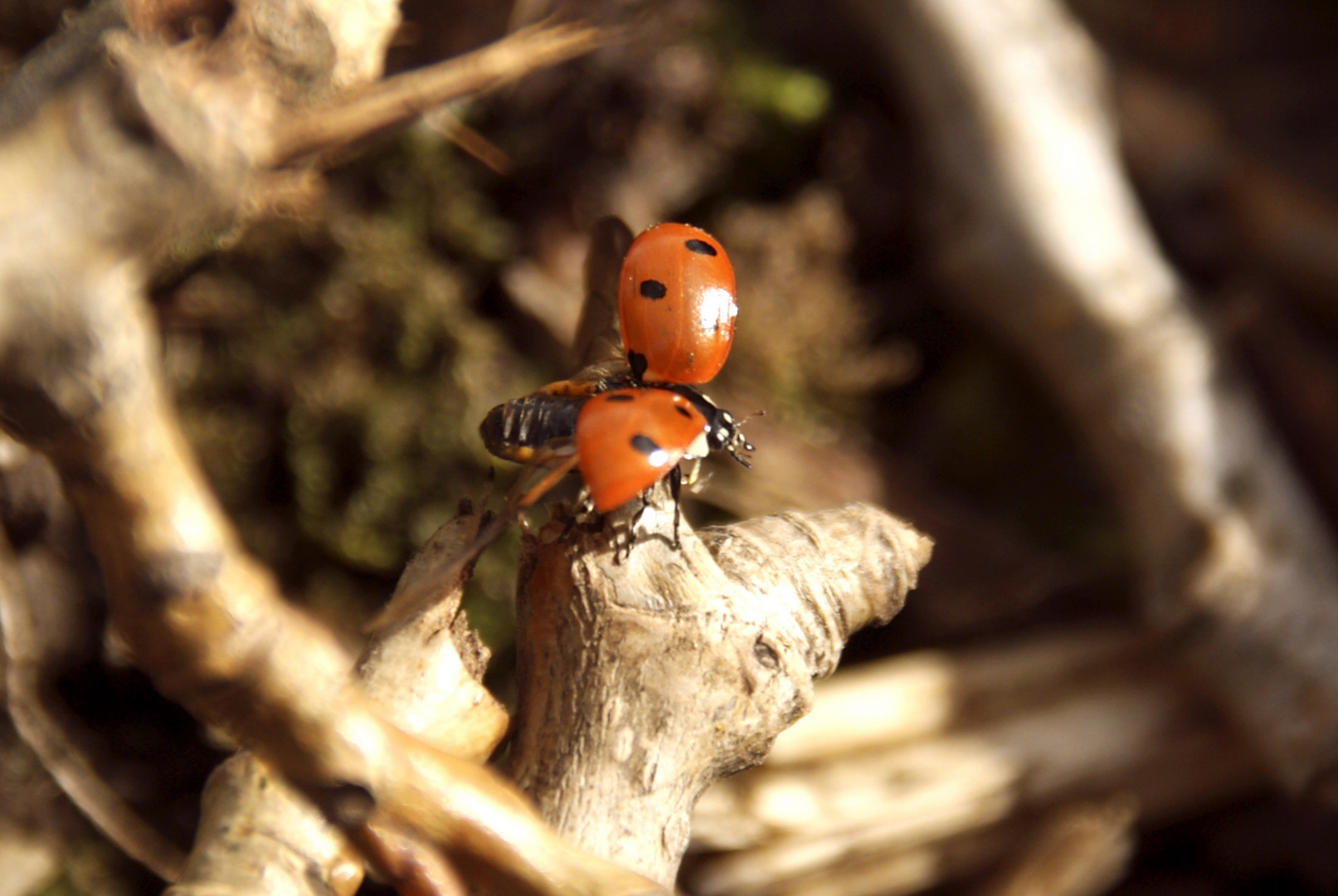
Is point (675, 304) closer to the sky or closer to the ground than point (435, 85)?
closer to the ground

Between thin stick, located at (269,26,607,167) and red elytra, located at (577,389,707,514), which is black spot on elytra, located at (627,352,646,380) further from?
thin stick, located at (269,26,607,167)

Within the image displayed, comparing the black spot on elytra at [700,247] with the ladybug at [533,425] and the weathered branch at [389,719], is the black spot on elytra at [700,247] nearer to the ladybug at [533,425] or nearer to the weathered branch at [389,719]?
the ladybug at [533,425]

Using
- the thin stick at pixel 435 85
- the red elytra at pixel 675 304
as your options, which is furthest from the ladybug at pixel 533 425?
the thin stick at pixel 435 85

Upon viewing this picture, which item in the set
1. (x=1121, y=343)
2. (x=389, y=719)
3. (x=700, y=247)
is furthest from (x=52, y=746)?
(x=1121, y=343)

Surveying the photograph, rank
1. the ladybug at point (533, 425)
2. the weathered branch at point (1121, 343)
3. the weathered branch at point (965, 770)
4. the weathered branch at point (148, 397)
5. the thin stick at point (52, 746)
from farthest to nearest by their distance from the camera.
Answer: the weathered branch at point (1121, 343)
the weathered branch at point (965, 770)
the thin stick at point (52, 746)
the ladybug at point (533, 425)
the weathered branch at point (148, 397)

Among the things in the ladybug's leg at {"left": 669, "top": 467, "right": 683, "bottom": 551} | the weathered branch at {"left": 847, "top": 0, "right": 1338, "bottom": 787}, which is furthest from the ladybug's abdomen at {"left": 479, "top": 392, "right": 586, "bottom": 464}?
the weathered branch at {"left": 847, "top": 0, "right": 1338, "bottom": 787}

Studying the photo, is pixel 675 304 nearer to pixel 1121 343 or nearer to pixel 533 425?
pixel 533 425
